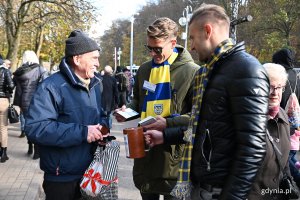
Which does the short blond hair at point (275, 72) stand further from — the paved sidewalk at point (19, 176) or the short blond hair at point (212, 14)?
the paved sidewalk at point (19, 176)

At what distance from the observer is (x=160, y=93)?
2.75m

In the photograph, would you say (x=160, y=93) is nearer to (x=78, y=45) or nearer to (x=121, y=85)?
(x=78, y=45)

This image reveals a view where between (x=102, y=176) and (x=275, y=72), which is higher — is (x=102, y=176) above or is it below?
below

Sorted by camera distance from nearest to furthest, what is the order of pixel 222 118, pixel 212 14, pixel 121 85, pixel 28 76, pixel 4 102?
pixel 222 118 < pixel 212 14 < pixel 4 102 < pixel 28 76 < pixel 121 85

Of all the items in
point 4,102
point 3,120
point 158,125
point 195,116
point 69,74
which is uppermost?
point 69,74

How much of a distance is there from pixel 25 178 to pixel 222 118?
4237 mm

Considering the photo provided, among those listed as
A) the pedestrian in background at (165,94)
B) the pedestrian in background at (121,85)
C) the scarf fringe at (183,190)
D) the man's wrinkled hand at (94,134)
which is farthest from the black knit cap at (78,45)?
the pedestrian in background at (121,85)

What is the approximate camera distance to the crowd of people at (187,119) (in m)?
1.78

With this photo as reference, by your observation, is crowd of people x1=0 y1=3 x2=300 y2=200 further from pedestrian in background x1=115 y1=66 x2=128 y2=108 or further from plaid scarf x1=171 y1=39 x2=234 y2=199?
pedestrian in background x1=115 y1=66 x2=128 y2=108

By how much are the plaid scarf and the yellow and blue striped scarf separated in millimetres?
568

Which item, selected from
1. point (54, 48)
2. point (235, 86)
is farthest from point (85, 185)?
point (54, 48)

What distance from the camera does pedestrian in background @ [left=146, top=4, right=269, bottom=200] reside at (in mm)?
1753

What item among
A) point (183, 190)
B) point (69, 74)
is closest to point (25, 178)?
point (69, 74)

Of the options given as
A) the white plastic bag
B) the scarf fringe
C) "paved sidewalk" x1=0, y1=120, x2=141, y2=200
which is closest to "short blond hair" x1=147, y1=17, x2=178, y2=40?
the white plastic bag
